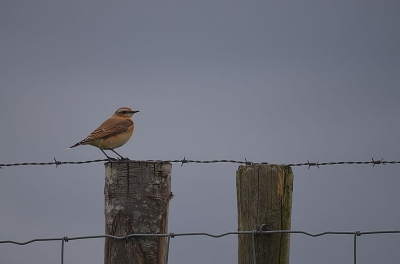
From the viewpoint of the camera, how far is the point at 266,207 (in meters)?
6.89

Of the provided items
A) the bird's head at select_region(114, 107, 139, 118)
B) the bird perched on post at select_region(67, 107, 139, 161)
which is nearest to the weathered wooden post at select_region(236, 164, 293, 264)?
the bird perched on post at select_region(67, 107, 139, 161)

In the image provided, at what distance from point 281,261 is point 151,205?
1468 millimetres

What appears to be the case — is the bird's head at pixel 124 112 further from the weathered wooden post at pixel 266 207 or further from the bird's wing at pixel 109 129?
the weathered wooden post at pixel 266 207

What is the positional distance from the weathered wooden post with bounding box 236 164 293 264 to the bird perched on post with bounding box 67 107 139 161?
669 centimetres

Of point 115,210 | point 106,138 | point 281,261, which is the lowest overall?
point 281,261

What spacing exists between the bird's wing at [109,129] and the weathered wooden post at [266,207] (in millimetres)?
6742

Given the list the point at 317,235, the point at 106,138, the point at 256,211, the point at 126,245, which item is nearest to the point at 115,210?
the point at 126,245

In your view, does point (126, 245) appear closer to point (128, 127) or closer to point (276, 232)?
point (276, 232)

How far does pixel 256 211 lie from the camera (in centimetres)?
689

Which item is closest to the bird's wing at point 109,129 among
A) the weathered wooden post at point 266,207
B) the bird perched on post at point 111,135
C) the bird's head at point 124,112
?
the bird perched on post at point 111,135

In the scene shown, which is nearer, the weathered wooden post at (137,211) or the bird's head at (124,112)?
the weathered wooden post at (137,211)

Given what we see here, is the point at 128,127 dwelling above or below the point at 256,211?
above

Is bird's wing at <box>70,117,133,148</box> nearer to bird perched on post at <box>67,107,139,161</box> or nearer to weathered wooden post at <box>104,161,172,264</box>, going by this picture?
bird perched on post at <box>67,107,139,161</box>

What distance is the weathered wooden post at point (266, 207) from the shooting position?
6883 millimetres
